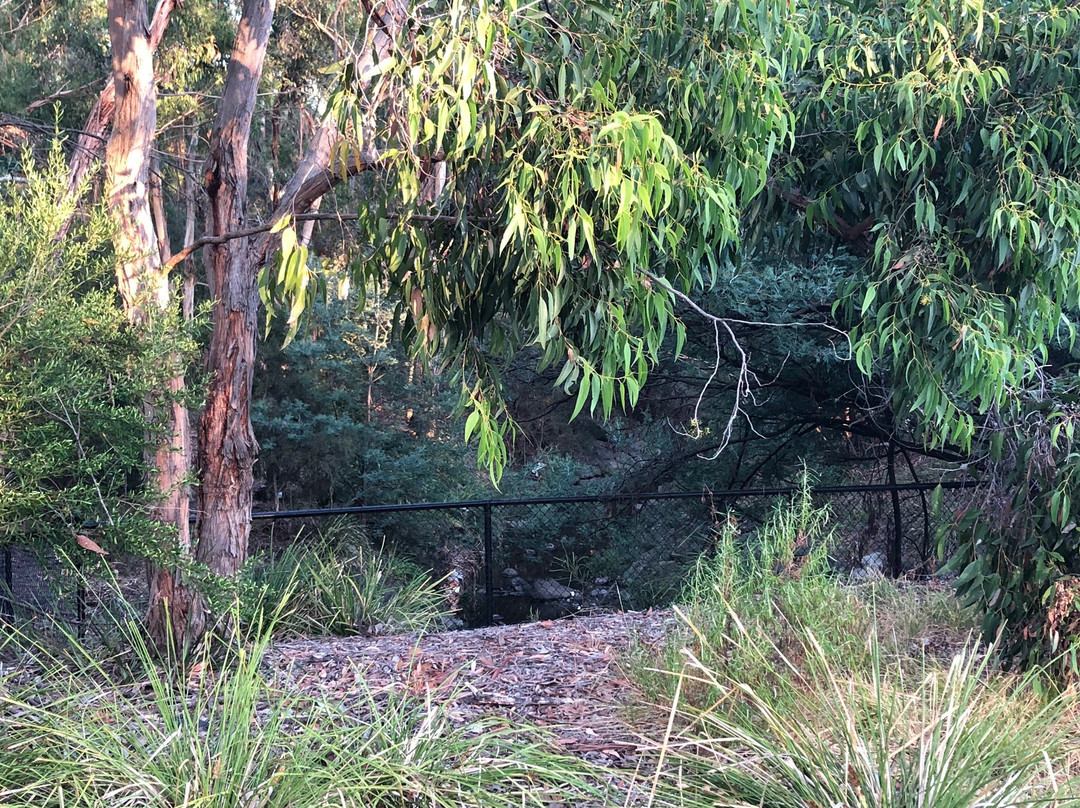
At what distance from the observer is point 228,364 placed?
17.6ft

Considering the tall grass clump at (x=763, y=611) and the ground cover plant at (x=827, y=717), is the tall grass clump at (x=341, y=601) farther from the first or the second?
the ground cover plant at (x=827, y=717)

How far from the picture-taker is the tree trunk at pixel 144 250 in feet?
15.9

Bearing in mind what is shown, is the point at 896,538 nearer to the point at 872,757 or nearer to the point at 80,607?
the point at 872,757

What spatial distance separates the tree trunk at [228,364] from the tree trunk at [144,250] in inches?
7.6

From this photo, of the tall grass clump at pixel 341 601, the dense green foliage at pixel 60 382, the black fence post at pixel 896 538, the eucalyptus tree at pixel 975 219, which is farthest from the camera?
the black fence post at pixel 896 538

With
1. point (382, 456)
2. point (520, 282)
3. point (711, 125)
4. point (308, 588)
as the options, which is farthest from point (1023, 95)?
point (382, 456)

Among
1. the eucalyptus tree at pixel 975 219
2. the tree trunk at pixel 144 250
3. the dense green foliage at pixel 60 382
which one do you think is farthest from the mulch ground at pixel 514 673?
the eucalyptus tree at pixel 975 219

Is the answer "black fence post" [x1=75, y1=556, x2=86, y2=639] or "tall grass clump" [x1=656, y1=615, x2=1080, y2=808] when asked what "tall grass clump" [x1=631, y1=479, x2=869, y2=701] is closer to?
"tall grass clump" [x1=656, y1=615, x2=1080, y2=808]

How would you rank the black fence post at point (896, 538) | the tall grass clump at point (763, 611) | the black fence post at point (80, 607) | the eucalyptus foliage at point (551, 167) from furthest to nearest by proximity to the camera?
the black fence post at point (896, 538), the black fence post at point (80, 607), the tall grass clump at point (763, 611), the eucalyptus foliage at point (551, 167)

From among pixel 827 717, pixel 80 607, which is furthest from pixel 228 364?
pixel 827 717

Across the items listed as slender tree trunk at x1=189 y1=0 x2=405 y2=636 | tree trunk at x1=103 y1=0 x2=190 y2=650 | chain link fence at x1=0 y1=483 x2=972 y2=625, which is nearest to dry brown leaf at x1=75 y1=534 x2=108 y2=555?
tree trunk at x1=103 y1=0 x2=190 y2=650

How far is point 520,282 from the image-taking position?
327 cm

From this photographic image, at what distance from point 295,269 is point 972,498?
312cm

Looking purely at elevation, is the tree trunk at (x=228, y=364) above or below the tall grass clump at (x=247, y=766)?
above
